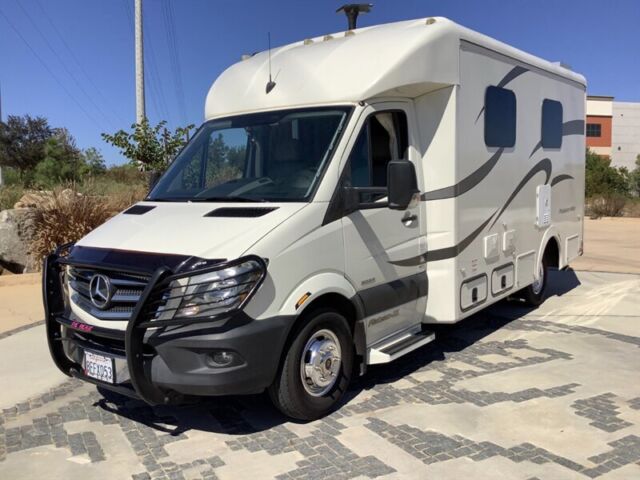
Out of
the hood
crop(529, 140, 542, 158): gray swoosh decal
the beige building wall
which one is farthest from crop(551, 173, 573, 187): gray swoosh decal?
the beige building wall

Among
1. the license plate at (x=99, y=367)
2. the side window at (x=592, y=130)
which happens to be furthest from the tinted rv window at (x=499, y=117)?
the side window at (x=592, y=130)

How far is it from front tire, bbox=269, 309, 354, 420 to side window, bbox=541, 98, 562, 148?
14.0 feet

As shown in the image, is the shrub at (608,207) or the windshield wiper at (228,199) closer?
the windshield wiper at (228,199)

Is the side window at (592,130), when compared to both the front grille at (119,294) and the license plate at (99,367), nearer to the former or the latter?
the front grille at (119,294)

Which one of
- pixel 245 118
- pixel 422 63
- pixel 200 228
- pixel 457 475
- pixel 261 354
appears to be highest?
pixel 422 63

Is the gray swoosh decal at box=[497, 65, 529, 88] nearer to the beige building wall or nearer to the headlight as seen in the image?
the headlight

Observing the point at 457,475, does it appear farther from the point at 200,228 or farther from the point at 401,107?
the point at 401,107

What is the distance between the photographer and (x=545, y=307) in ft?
27.3

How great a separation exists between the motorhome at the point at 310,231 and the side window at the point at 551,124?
904mm

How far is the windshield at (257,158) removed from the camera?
462cm

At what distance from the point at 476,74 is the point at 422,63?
38.3 inches

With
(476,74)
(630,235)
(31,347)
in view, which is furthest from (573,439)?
(630,235)

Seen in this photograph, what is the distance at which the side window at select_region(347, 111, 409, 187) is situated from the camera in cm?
475

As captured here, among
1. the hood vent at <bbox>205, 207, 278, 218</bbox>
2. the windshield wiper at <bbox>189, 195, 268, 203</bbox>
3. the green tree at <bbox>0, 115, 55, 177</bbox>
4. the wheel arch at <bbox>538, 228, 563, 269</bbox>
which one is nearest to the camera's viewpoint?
the hood vent at <bbox>205, 207, 278, 218</bbox>
